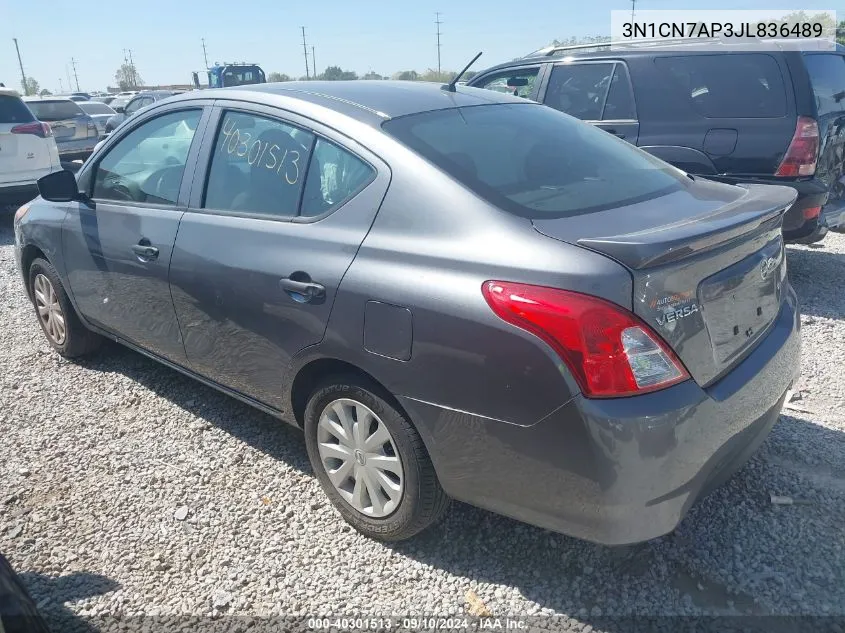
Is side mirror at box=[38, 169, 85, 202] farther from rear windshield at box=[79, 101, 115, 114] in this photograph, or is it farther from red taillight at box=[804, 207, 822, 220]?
rear windshield at box=[79, 101, 115, 114]

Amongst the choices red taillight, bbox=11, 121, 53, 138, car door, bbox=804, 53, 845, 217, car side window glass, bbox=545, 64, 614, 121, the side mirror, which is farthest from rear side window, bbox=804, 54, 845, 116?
red taillight, bbox=11, 121, 53, 138

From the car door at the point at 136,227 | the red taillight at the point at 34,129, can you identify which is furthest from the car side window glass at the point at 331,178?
the red taillight at the point at 34,129

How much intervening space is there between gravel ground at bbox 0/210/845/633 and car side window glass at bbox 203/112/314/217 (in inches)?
48.8

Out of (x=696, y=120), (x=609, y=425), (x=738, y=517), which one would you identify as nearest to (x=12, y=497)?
(x=609, y=425)

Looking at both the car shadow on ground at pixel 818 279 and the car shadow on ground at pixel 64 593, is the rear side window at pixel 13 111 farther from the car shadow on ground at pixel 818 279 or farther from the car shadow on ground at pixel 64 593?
the car shadow on ground at pixel 818 279

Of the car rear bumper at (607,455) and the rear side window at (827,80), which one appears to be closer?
the car rear bumper at (607,455)

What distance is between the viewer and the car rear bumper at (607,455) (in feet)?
6.50

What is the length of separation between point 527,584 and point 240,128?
2.27m

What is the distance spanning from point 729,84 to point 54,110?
13.1 m

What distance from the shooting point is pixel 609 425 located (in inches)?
77.1

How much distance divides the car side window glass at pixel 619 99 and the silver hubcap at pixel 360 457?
4310 mm

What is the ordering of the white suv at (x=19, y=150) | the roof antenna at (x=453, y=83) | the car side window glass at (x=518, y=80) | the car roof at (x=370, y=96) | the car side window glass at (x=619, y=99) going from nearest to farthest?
the car roof at (x=370, y=96) → the roof antenna at (x=453, y=83) → the car side window glass at (x=619, y=99) → the car side window glass at (x=518, y=80) → the white suv at (x=19, y=150)

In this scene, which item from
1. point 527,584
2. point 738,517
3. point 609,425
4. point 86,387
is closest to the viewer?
point 609,425

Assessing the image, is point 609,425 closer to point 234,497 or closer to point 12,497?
point 234,497
